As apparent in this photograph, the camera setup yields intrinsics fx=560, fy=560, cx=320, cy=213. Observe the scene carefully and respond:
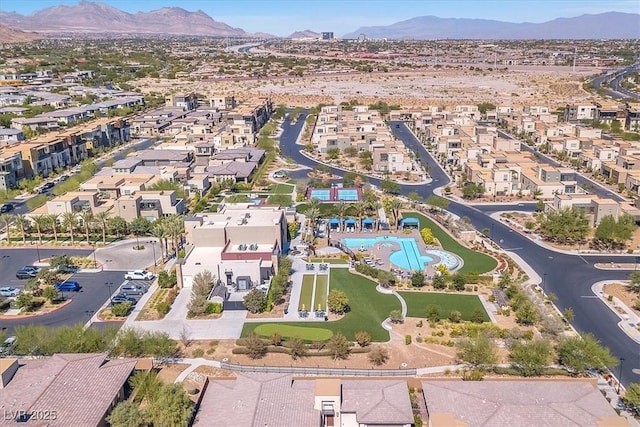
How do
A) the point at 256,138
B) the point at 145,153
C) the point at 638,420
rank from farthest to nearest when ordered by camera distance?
the point at 256,138
the point at 145,153
the point at 638,420

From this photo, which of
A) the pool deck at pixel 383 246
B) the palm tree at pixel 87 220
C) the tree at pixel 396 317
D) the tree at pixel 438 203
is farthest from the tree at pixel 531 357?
the palm tree at pixel 87 220

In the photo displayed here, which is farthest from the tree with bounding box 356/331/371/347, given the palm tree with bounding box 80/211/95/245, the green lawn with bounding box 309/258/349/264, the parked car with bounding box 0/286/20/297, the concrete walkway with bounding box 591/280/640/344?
the palm tree with bounding box 80/211/95/245

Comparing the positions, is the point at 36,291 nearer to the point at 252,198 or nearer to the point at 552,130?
the point at 252,198

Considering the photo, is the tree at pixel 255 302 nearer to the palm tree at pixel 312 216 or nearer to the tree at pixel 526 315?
the palm tree at pixel 312 216

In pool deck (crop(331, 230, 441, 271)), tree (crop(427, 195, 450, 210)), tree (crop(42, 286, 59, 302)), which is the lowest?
pool deck (crop(331, 230, 441, 271))

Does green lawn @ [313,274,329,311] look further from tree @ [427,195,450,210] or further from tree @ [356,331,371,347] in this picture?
tree @ [427,195,450,210]

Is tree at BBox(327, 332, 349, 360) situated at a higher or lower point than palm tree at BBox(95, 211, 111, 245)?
lower

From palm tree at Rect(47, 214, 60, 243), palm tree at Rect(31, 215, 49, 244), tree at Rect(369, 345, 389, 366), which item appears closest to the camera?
tree at Rect(369, 345, 389, 366)

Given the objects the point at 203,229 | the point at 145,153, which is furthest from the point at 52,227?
the point at 145,153
